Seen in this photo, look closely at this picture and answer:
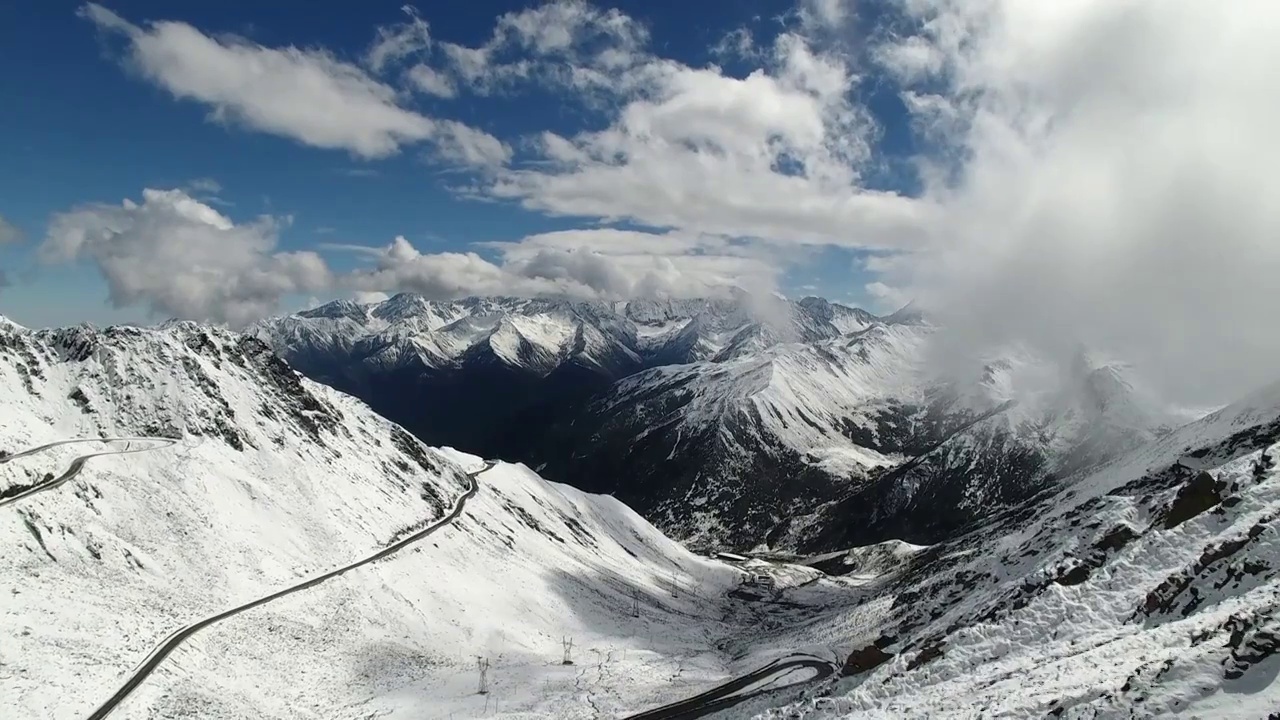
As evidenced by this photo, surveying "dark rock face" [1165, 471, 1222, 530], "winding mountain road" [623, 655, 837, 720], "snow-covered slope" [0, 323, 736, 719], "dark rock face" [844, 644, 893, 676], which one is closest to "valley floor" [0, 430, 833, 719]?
"snow-covered slope" [0, 323, 736, 719]

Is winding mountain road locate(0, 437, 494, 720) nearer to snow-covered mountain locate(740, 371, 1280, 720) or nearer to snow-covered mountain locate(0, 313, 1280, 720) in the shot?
snow-covered mountain locate(0, 313, 1280, 720)

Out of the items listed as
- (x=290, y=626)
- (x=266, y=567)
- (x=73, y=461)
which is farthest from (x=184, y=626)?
(x=73, y=461)

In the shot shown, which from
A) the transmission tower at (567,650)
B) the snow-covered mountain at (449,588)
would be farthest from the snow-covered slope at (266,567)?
the transmission tower at (567,650)

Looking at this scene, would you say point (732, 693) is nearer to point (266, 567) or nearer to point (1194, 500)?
point (1194, 500)

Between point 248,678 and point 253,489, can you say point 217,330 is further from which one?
point 248,678

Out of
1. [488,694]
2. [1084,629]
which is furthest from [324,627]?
[1084,629]
